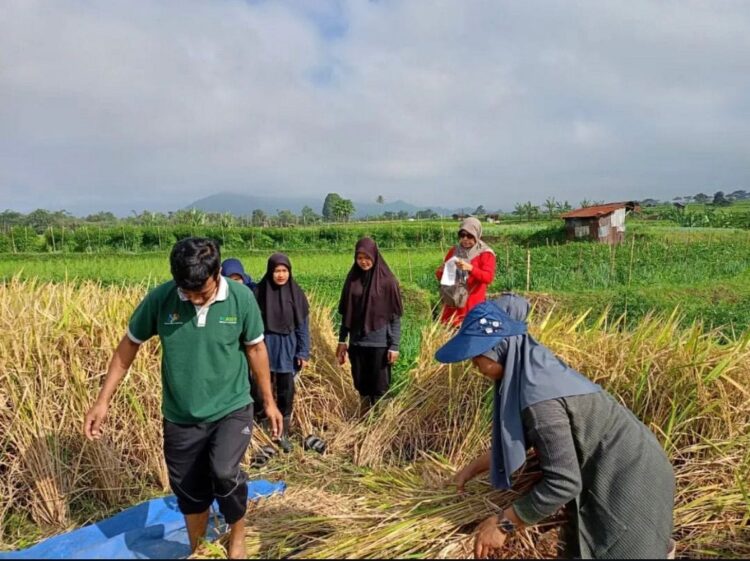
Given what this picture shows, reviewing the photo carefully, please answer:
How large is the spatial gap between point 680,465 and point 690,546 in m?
0.56

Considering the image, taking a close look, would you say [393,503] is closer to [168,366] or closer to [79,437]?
[168,366]

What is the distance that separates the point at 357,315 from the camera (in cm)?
406

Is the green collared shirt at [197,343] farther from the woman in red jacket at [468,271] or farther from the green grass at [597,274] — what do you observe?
the green grass at [597,274]

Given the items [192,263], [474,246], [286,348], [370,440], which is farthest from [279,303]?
[192,263]

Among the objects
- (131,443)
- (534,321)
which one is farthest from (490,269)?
(131,443)

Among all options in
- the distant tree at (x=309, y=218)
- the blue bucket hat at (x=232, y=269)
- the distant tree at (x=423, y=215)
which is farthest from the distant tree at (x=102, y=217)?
the blue bucket hat at (x=232, y=269)

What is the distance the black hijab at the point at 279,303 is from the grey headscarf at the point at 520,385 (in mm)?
2339

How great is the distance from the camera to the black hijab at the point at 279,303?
3.88 meters

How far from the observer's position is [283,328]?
12.8 feet

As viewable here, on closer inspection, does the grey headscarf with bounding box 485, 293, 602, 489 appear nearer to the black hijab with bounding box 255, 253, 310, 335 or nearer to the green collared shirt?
the green collared shirt

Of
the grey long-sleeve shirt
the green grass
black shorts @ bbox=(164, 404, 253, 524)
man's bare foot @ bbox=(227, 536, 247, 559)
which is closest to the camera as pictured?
the grey long-sleeve shirt

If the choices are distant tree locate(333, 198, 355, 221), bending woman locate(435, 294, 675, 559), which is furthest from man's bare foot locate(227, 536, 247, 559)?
distant tree locate(333, 198, 355, 221)

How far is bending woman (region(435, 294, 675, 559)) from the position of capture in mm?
1701

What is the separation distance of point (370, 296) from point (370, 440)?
1.05m
